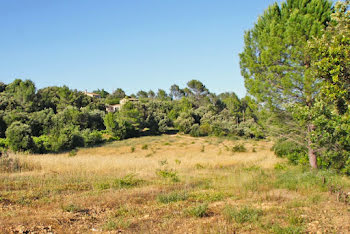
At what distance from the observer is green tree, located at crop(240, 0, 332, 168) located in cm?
1064

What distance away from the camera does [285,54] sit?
11.7 m

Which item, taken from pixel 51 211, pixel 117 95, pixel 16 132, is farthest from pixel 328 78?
pixel 117 95

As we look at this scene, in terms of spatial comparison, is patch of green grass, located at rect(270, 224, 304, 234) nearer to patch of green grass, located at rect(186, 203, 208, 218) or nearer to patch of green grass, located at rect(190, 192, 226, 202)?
patch of green grass, located at rect(186, 203, 208, 218)

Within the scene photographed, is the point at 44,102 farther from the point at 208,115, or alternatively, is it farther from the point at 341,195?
the point at 341,195

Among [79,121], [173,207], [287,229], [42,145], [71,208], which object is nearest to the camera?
[287,229]

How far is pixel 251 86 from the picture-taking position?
1301 centimetres

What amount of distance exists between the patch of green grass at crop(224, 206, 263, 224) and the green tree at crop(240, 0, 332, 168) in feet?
17.9

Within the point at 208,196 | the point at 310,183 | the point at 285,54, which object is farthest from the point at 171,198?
the point at 285,54

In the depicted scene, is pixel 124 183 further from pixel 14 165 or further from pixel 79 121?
pixel 79 121

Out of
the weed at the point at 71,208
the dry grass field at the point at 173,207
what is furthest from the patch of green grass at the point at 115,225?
the weed at the point at 71,208

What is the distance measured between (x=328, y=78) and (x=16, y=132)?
3385cm

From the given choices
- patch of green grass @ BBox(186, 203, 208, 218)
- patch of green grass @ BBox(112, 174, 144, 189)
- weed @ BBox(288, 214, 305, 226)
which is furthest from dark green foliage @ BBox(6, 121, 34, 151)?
weed @ BBox(288, 214, 305, 226)

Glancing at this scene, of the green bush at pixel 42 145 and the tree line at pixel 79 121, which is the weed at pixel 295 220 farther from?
the green bush at pixel 42 145

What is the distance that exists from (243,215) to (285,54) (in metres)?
8.82
